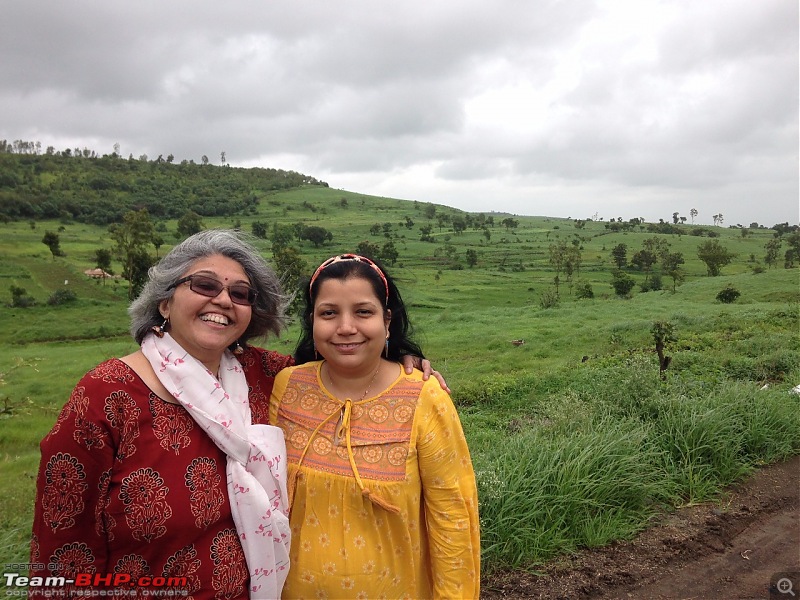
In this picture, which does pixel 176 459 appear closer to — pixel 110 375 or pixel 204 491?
pixel 204 491

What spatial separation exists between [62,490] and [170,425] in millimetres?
305

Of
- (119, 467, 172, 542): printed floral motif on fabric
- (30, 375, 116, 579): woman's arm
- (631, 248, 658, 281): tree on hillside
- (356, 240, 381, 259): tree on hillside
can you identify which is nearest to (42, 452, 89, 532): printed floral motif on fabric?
(30, 375, 116, 579): woman's arm

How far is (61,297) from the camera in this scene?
2864cm

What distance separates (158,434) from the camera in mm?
1512

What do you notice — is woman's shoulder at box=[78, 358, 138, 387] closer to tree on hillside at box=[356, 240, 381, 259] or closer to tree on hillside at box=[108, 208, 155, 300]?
tree on hillside at box=[356, 240, 381, 259]

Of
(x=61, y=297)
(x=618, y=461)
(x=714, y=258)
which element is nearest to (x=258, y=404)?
(x=618, y=461)

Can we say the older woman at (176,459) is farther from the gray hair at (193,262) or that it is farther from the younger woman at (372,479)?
the younger woman at (372,479)

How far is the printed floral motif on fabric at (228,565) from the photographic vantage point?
1.56 meters

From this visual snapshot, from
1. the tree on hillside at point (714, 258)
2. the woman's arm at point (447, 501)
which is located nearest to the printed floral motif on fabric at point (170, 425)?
the woman's arm at point (447, 501)

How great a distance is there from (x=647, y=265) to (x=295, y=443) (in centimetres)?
4934

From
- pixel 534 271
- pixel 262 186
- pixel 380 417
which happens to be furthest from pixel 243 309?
pixel 262 186

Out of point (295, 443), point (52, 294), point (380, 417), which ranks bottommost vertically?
point (52, 294)

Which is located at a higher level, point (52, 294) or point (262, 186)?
point (262, 186)

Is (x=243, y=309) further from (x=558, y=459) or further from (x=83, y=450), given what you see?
(x=558, y=459)
